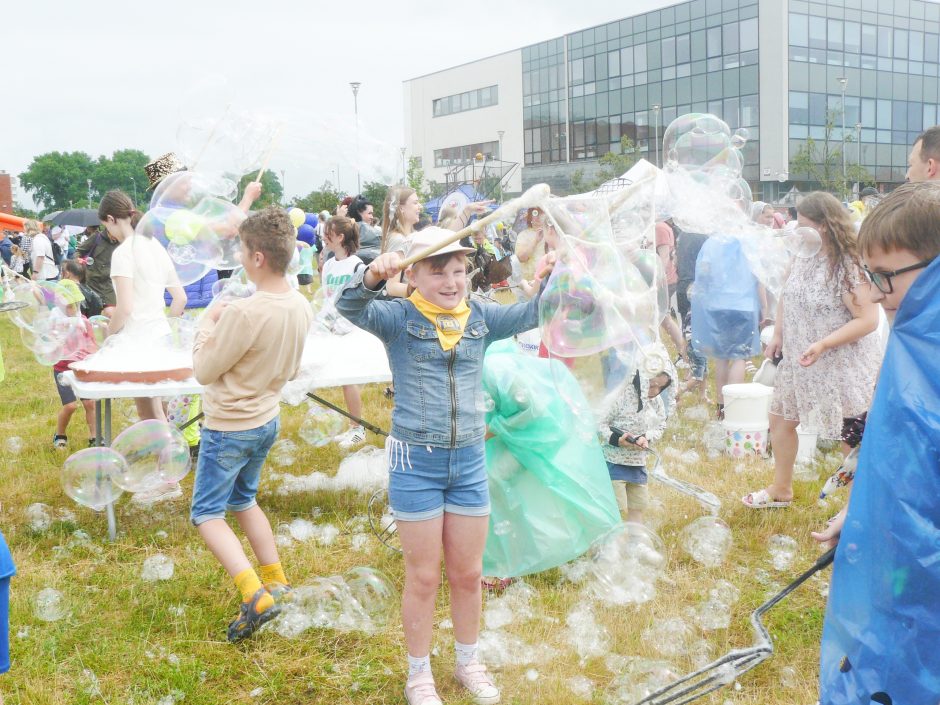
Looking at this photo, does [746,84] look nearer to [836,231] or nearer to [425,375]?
[836,231]

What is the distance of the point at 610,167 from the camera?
131ft

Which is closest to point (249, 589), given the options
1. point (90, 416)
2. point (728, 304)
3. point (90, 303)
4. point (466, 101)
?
point (90, 416)

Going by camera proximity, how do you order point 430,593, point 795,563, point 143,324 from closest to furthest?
point 430,593 < point 795,563 < point 143,324

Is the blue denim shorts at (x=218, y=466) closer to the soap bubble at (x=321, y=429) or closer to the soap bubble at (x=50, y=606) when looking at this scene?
the soap bubble at (x=50, y=606)

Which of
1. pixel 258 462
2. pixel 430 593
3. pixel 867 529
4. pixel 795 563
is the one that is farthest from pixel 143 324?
pixel 867 529

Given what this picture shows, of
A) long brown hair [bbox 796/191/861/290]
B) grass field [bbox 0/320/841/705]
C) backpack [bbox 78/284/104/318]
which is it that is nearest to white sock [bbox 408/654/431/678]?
grass field [bbox 0/320/841/705]

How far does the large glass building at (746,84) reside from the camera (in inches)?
1444

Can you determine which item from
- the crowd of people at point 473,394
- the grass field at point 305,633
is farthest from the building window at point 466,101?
the grass field at point 305,633

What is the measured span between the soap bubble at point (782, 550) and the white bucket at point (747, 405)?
1435mm

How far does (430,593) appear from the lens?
2.59 meters

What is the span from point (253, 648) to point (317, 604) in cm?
28

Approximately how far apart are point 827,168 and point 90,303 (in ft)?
103

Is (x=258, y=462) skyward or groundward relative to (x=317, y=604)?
skyward

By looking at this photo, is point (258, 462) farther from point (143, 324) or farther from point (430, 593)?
point (143, 324)
